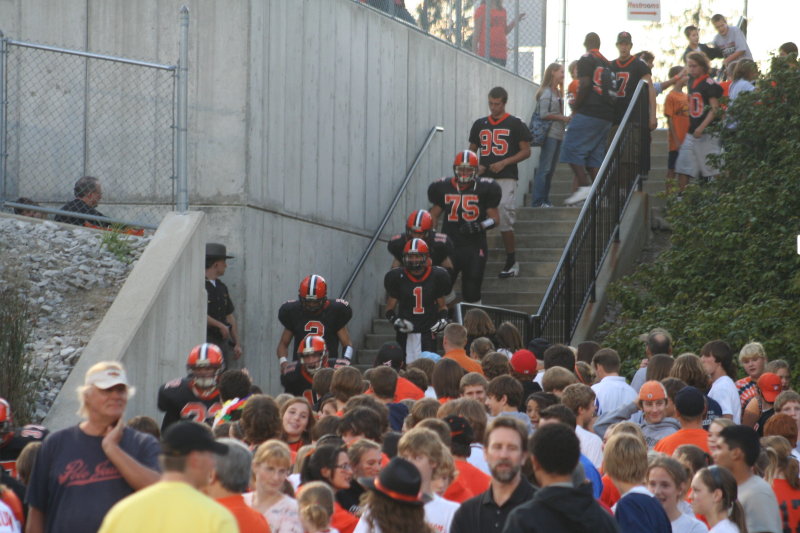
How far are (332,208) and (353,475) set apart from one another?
1043 cm

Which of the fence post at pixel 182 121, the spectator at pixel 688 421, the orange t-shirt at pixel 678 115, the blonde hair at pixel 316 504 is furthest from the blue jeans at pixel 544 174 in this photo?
the blonde hair at pixel 316 504

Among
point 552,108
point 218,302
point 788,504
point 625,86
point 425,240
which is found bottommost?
point 788,504

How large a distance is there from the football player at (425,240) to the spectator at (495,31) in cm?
643

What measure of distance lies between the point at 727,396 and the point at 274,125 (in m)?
7.04

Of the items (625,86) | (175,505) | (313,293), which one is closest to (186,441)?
(175,505)

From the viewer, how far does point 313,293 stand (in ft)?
47.5

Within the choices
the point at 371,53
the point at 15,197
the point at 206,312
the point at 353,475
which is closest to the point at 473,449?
the point at 353,475

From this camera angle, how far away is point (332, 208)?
1755 cm

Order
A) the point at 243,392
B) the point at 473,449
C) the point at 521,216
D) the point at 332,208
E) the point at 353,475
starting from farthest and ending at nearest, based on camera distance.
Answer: the point at 521,216, the point at 332,208, the point at 243,392, the point at 473,449, the point at 353,475

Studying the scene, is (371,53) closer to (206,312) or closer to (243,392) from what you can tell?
(206,312)

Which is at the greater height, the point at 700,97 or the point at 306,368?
the point at 700,97

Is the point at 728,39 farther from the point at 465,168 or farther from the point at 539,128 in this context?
the point at 465,168

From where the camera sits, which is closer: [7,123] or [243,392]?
[243,392]

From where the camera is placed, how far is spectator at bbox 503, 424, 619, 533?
5.68 metres
